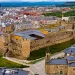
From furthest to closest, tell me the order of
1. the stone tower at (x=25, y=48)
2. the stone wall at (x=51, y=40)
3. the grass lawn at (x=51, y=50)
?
the stone wall at (x=51, y=40)
the grass lawn at (x=51, y=50)
the stone tower at (x=25, y=48)

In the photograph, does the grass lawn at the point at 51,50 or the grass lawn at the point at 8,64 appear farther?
the grass lawn at the point at 51,50

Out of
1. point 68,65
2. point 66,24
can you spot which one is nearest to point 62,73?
point 68,65

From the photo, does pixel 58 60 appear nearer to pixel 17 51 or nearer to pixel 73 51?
pixel 73 51

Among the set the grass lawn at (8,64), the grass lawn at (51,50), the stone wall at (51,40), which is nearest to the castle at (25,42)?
the stone wall at (51,40)

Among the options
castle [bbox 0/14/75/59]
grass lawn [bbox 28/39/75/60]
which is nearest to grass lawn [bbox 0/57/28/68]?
castle [bbox 0/14/75/59]

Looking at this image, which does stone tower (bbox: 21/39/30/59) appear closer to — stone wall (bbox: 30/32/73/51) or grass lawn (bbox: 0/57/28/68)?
stone wall (bbox: 30/32/73/51)

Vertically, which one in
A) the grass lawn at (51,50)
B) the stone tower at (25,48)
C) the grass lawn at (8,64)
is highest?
the stone tower at (25,48)

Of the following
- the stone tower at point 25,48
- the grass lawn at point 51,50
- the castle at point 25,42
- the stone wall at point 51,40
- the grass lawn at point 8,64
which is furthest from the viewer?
the stone wall at point 51,40

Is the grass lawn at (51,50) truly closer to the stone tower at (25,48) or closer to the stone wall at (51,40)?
the stone wall at (51,40)

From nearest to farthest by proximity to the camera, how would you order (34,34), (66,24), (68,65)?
1. (68,65)
2. (34,34)
3. (66,24)
